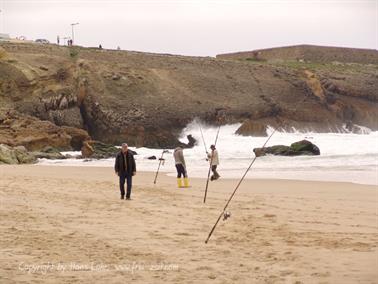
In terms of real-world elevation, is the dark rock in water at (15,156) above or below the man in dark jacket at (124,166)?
below

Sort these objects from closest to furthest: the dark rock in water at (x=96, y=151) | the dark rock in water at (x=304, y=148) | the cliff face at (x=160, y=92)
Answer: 1. the dark rock in water at (x=304, y=148)
2. the dark rock in water at (x=96, y=151)
3. the cliff face at (x=160, y=92)

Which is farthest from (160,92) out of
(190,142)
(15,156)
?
(15,156)

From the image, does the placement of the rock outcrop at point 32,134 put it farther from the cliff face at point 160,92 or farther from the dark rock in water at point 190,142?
the dark rock in water at point 190,142

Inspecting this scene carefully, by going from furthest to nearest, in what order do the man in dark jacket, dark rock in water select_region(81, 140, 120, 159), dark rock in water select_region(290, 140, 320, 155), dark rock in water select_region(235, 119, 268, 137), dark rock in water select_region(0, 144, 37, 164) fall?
dark rock in water select_region(235, 119, 268, 137) → dark rock in water select_region(81, 140, 120, 159) → dark rock in water select_region(290, 140, 320, 155) → dark rock in water select_region(0, 144, 37, 164) → the man in dark jacket

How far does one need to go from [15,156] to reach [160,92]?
1696cm

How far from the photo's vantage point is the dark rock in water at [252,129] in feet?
132

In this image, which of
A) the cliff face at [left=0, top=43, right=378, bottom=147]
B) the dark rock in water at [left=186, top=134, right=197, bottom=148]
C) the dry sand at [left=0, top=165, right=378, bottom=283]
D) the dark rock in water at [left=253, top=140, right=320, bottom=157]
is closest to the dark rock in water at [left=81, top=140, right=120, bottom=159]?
the cliff face at [left=0, top=43, right=378, bottom=147]

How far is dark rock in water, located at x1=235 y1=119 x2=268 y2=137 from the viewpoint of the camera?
132 feet

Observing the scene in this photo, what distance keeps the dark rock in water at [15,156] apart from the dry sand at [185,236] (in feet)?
33.7

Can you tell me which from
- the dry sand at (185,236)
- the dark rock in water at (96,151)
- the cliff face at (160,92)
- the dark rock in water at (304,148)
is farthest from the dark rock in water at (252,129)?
the dry sand at (185,236)

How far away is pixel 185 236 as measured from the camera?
885cm

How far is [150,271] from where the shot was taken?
670 cm

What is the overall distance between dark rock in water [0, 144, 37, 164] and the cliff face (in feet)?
31.4

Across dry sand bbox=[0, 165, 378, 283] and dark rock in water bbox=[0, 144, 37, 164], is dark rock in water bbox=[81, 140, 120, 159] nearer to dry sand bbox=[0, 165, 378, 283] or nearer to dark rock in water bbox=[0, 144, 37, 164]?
dark rock in water bbox=[0, 144, 37, 164]
